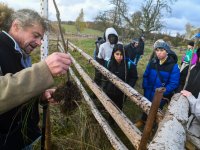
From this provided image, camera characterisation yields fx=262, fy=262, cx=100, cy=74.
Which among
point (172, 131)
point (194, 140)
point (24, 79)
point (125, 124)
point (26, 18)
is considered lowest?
point (125, 124)

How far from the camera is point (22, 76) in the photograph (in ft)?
4.81

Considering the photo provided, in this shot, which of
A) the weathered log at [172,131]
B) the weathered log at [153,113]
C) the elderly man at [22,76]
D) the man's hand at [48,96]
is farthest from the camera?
the man's hand at [48,96]

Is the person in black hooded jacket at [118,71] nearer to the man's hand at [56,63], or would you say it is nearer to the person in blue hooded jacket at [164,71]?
the person in blue hooded jacket at [164,71]

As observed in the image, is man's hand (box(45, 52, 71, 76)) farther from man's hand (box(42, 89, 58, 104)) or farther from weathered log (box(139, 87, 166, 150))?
man's hand (box(42, 89, 58, 104))

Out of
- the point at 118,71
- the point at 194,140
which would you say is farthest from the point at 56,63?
the point at 118,71

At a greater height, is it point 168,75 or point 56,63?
point 56,63

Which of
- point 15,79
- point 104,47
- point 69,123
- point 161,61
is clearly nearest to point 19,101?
point 15,79

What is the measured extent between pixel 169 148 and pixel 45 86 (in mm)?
755

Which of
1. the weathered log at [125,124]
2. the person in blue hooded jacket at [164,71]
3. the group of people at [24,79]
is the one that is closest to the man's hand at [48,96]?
the group of people at [24,79]

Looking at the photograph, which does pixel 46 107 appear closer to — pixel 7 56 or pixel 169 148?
pixel 7 56

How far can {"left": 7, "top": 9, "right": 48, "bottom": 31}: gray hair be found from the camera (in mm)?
2071

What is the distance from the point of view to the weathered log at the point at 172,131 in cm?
134

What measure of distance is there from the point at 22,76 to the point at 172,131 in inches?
36.5

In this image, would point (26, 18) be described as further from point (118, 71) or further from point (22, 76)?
point (118, 71)
